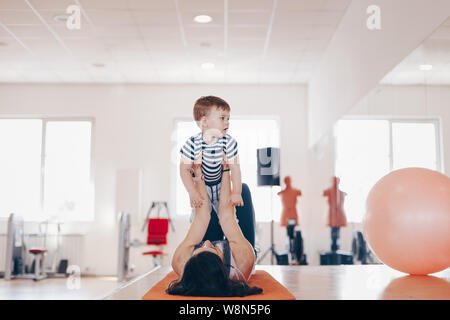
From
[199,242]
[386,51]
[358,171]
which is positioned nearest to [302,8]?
[386,51]

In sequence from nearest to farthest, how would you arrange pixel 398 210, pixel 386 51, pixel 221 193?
pixel 221 193 < pixel 398 210 < pixel 386 51

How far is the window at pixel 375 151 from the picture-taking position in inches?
116

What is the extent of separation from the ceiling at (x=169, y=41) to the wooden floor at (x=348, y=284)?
1.70 meters

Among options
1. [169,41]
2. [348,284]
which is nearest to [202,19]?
[169,41]

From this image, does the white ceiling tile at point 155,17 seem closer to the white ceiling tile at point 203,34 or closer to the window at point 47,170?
the white ceiling tile at point 203,34

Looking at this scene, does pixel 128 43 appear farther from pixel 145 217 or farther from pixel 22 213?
pixel 22 213

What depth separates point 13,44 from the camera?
5.84m

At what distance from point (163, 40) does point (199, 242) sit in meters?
4.55

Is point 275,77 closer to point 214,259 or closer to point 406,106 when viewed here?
point 406,106

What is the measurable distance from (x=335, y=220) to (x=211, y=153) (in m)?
4.23

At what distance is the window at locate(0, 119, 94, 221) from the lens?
7.03 metres

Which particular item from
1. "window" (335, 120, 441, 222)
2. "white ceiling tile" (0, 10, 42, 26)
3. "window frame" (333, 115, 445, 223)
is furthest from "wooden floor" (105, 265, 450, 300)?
"white ceiling tile" (0, 10, 42, 26)

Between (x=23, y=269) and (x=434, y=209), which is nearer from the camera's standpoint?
(x=434, y=209)

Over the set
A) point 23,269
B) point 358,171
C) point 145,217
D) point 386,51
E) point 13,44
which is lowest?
point 23,269
